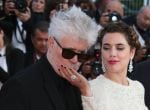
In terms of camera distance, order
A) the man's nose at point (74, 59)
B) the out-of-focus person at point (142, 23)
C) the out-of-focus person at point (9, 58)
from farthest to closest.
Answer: the out-of-focus person at point (142, 23) < the out-of-focus person at point (9, 58) < the man's nose at point (74, 59)

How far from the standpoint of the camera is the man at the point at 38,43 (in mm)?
5180

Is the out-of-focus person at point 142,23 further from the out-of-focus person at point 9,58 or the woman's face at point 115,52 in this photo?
the woman's face at point 115,52

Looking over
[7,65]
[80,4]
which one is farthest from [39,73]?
[80,4]

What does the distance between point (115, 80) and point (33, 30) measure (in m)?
2.48

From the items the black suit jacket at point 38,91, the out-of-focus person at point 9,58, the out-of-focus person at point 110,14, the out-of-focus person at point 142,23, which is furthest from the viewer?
the out-of-focus person at point 142,23

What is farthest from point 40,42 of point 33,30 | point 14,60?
point 14,60

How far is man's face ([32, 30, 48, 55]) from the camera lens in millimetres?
5211

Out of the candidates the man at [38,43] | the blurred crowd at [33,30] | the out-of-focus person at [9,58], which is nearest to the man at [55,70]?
the blurred crowd at [33,30]

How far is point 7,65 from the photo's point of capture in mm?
4992

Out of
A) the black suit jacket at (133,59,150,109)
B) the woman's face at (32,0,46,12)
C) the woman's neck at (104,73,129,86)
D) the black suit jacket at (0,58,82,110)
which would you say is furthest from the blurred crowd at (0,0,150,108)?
the black suit jacket at (0,58,82,110)

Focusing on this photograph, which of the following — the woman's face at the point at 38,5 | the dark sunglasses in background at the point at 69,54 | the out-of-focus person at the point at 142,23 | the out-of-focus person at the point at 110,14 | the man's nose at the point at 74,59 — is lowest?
the out-of-focus person at the point at 142,23

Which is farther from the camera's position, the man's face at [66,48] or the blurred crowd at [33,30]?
the blurred crowd at [33,30]

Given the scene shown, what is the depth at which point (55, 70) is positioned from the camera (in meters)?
2.72

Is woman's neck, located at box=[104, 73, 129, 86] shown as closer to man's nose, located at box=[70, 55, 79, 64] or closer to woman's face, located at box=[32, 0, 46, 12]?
man's nose, located at box=[70, 55, 79, 64]
